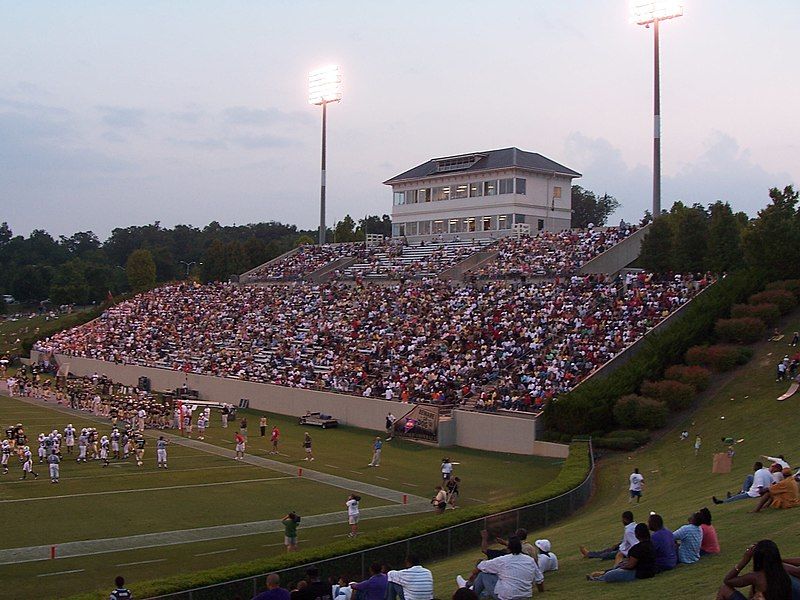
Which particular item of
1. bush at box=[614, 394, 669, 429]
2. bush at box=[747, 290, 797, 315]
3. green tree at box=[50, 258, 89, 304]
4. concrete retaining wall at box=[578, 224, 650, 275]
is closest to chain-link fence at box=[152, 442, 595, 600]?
bush at box=[614, 394, 669, 429]

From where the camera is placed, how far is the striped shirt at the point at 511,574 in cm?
1132

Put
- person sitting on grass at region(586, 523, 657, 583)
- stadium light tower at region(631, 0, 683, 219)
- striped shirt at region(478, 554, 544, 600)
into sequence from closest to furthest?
striped shirt at region(478, 554, 544, 600)
person sitting on grass at region(586, 523, 657, 583)
stadium light tower at region(631, 0, 683, 219)

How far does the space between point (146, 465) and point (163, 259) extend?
100.0m

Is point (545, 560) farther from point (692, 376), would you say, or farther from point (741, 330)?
point (741, 330)

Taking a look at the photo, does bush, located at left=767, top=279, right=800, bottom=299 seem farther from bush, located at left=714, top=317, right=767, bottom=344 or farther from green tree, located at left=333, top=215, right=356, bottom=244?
green tree, located at left=333, top=215, right=356, bottom=244

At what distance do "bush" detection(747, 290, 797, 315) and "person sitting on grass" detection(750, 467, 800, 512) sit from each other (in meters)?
25.2

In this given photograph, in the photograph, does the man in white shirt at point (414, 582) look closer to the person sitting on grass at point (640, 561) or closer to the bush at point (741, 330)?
the person sitting on grass at point (640, 561)

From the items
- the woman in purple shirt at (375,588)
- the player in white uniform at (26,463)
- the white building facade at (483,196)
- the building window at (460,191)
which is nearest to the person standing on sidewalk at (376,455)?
the player in white uniform at (26,463)

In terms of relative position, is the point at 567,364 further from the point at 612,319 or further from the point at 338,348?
the point at 338,348

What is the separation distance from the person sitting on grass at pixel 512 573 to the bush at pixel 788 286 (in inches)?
1271

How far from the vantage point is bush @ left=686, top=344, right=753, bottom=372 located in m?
35.9

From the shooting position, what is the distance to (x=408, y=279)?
5684 centimetres

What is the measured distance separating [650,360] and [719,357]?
9.48 ft

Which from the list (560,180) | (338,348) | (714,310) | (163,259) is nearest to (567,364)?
(714,310)
